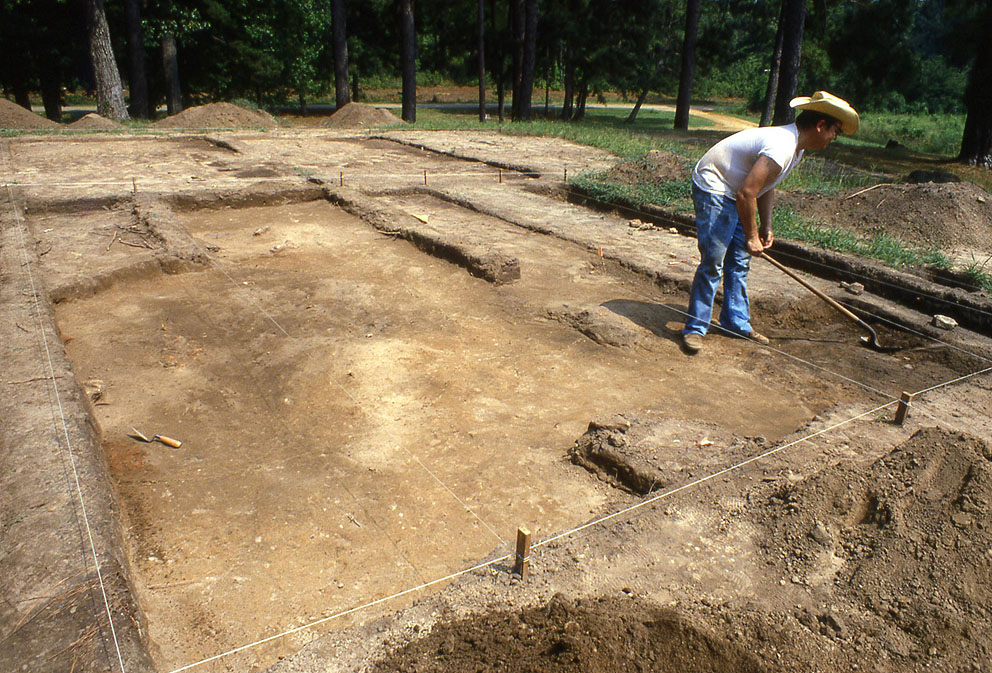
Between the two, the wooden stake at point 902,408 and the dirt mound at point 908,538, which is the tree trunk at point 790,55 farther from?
the dirt mound at point 908,538

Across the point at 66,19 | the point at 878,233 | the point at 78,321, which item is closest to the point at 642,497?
the point at 78,321

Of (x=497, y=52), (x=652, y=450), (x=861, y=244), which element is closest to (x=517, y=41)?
(x=497, y=52)

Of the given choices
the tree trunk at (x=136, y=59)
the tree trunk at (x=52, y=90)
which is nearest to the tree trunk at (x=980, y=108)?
the tree trunk at (x=136, y=59)

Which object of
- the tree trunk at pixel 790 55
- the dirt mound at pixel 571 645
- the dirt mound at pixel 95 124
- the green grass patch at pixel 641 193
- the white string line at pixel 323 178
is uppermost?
the tree trunk at pixel 790 55

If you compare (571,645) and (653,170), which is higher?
(653,170)

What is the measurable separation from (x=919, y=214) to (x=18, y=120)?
18.7 meters

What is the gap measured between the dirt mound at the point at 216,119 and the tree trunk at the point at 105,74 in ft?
6.55

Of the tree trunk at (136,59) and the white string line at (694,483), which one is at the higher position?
the tree trunk at (136,59)

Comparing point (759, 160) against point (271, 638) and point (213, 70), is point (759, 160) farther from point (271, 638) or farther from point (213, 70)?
point (213, 70)

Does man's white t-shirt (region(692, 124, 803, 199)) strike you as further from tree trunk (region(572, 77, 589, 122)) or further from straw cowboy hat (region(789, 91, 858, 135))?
Result: tree trunk (region(572, 77, 589, 122))

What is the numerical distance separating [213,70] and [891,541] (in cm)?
2921

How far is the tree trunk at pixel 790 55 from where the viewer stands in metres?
14.5

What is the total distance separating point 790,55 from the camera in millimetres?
14703

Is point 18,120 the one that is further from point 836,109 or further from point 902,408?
point 902,408
